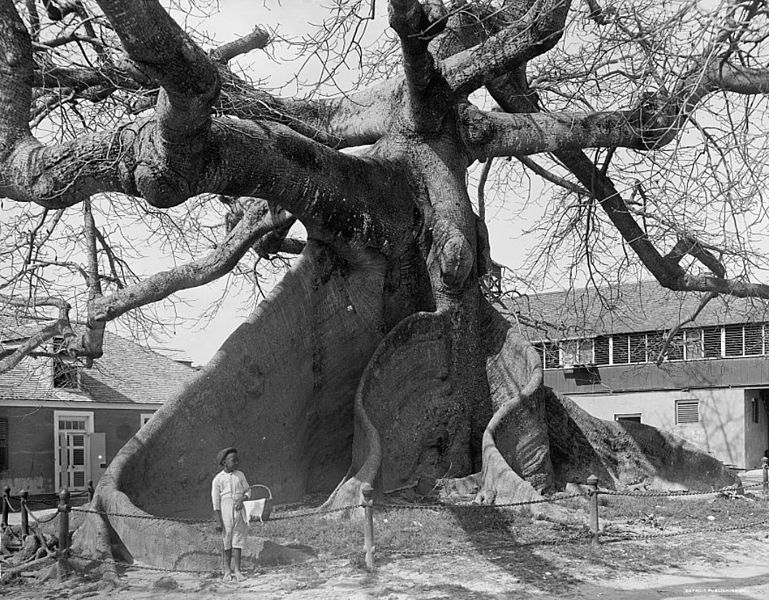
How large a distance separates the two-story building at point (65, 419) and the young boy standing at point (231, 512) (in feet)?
51.4

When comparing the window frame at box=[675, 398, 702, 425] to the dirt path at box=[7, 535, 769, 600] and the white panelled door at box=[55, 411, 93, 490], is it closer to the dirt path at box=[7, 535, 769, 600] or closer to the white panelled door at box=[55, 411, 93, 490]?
the white panelled door at box=[55, 411, 93, 490]

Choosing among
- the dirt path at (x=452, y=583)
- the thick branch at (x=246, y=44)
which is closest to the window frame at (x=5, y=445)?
the thick branch at (x=246, y=44)

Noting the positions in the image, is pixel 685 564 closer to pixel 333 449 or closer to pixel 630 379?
pixel 333 449

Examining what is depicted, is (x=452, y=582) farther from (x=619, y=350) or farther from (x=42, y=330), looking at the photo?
(x=619, y=350)

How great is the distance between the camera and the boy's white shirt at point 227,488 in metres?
8.21

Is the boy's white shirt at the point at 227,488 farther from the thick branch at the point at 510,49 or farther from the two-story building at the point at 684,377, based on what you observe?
the two-story building at the point at 684,377

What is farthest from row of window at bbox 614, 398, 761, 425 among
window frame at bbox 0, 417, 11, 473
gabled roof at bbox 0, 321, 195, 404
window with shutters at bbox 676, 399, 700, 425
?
window frame at bbox 0, 417, 11, 473

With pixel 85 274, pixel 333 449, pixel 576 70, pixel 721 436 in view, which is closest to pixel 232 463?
pixel 333 449

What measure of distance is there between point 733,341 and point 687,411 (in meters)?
3.58

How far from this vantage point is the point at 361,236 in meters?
11.6

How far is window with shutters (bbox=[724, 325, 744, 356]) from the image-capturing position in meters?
36.1

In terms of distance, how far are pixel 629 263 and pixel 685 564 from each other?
7731 millimetres

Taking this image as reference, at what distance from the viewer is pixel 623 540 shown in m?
9.27

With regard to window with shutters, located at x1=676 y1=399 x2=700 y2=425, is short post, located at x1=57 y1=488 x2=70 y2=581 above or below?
above
